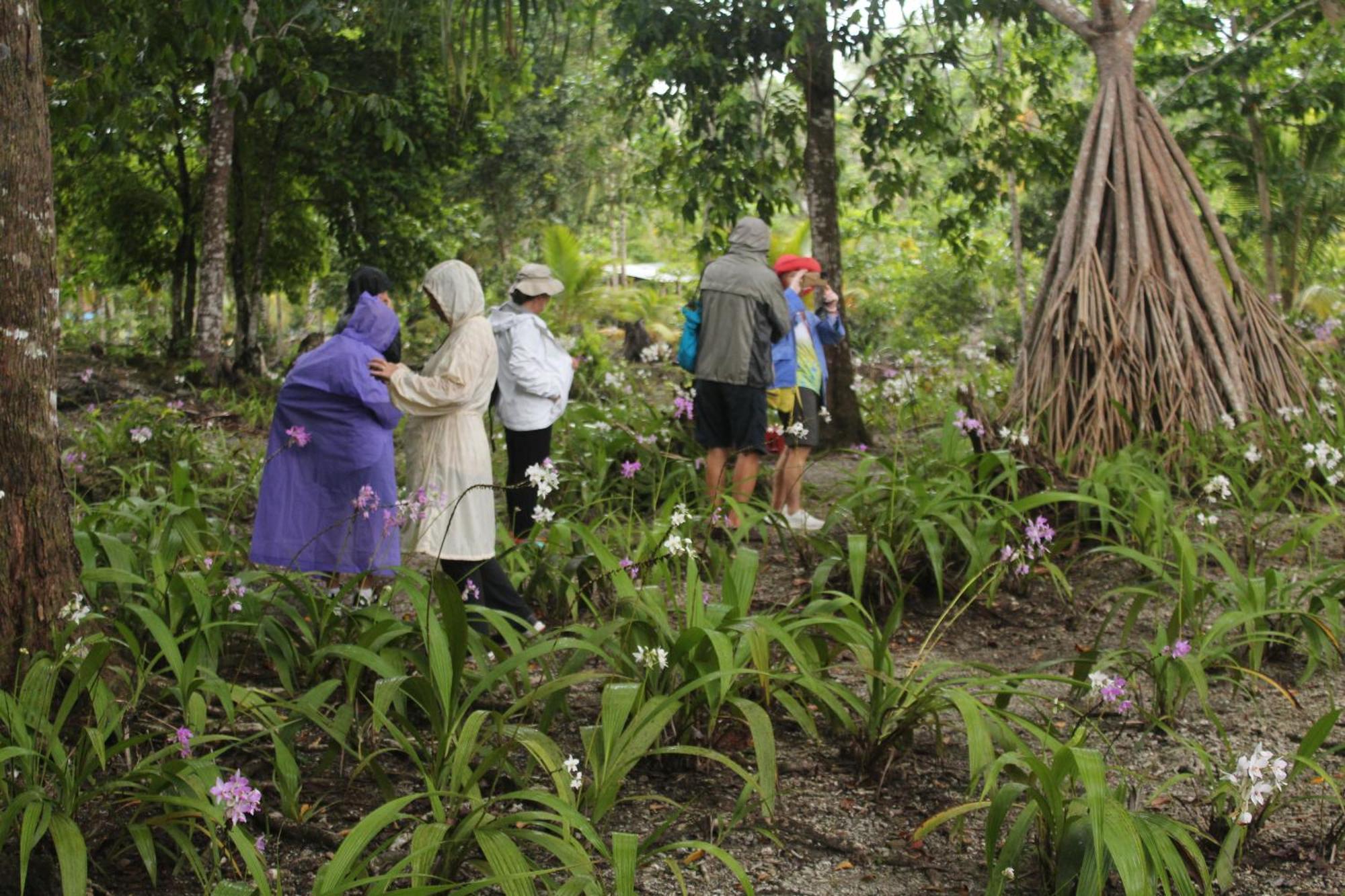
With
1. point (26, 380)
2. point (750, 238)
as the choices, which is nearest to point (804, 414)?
point (750, 238)

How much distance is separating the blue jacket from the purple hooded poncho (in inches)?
76.4

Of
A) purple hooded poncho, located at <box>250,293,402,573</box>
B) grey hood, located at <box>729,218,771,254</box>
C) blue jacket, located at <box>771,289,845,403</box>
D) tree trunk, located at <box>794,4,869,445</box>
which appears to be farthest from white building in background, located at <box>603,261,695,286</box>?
purple hooded poncho, located at <box>250,293,402,573</box>

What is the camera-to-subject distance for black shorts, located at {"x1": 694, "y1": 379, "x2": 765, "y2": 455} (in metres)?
5.62

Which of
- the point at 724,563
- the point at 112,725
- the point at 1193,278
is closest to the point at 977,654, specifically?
the point at 724,563

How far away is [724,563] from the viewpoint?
4.00m

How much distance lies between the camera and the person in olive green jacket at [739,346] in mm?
5578

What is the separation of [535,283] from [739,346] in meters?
0.89

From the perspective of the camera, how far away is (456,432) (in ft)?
14.0

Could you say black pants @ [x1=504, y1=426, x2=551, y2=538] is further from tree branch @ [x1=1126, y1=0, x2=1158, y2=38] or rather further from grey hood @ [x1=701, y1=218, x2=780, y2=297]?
tree branch @ [x1=1126, y1=0, x2=1158, y2=38]

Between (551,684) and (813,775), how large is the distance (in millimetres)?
655

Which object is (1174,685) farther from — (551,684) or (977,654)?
(551,684)

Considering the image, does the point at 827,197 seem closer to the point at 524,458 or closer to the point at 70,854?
the point at 524,458

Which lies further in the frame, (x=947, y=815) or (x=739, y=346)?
(x=739, y=346)

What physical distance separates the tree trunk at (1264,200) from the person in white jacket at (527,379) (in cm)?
891
